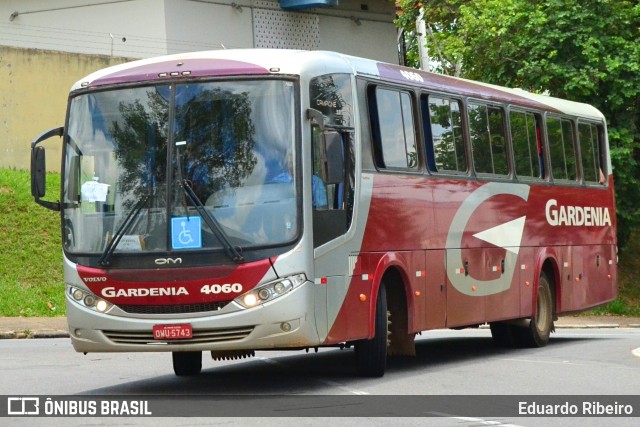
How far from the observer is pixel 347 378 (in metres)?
15.9

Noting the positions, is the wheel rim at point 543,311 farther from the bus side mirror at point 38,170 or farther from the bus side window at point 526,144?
the bus side mirror at point 38,170

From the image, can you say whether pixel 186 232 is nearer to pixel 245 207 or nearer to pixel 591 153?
pixel 245 207

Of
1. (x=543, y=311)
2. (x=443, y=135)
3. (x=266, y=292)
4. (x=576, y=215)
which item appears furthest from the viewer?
(x=576, y=215)

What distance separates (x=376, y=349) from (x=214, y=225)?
259cm

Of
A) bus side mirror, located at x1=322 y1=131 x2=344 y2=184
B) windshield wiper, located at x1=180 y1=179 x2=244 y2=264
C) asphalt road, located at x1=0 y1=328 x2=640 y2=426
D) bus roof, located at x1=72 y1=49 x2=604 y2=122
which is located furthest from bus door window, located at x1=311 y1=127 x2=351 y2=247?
asphalt road, located at x1=0 y1=328 x2=640 y2=426

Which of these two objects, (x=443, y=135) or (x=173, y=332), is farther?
(x=443, y=135)

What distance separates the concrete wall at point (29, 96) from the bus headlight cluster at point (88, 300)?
17.6 m

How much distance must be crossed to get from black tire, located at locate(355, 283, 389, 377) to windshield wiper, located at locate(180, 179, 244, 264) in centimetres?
227

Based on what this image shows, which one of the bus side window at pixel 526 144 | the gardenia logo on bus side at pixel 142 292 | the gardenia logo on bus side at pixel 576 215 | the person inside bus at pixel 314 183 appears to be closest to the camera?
the gardenia logo on bus side at pixel 142 292

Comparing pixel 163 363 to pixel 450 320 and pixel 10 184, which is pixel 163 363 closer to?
pixel 450 320

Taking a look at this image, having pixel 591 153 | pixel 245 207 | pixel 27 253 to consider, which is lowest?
pixel 245 207

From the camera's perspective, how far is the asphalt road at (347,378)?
1269 cm

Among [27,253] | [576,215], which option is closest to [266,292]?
[576,215]

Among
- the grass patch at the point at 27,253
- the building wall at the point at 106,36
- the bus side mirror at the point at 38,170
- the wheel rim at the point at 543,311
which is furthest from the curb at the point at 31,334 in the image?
the bus side mirror at the point at 38,170
